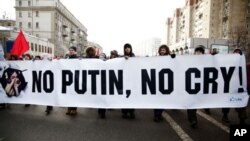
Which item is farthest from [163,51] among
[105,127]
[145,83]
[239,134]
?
[239,134]

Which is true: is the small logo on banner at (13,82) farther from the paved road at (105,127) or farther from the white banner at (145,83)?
the paved road at (105,127)

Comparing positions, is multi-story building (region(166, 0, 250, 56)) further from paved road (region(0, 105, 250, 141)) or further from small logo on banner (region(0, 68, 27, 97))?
small logo on banner (region(0, 68, 27, 97))

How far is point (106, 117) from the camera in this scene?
7.84 meters

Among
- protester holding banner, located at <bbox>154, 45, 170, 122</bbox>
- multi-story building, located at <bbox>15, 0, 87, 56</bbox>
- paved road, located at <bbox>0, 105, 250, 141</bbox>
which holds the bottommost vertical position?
paved road, located at <bbox>0, 105, 250, 141</bbox>

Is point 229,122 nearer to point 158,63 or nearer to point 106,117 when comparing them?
point 158,63

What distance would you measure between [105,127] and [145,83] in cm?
133

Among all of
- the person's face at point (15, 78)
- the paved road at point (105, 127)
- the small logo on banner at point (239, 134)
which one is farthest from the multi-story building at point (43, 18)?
the small logo on banner at point (239, 134)

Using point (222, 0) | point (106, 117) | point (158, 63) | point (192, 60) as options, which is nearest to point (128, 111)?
point (106, 117)

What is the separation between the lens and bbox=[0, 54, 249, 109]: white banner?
6.75m

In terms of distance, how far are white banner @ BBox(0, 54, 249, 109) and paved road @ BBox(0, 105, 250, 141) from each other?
0.44 meters

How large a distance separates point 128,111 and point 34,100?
2.38 m

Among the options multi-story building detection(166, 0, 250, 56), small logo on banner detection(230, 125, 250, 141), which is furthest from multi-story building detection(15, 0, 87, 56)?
small logo on banner detection(230, 125, 250, 141)

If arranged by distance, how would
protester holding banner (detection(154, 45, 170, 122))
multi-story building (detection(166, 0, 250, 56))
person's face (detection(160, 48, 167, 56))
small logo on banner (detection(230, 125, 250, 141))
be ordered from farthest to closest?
multi-story building (detection(166, 0, 250, 56)), person's face (detection(160, 48, 167, 56)), protester holding banner (detection(154, 45, 170, 122)), small logo on banner (detection(230, 125, 250, 141))

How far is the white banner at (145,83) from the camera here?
6.75 m
